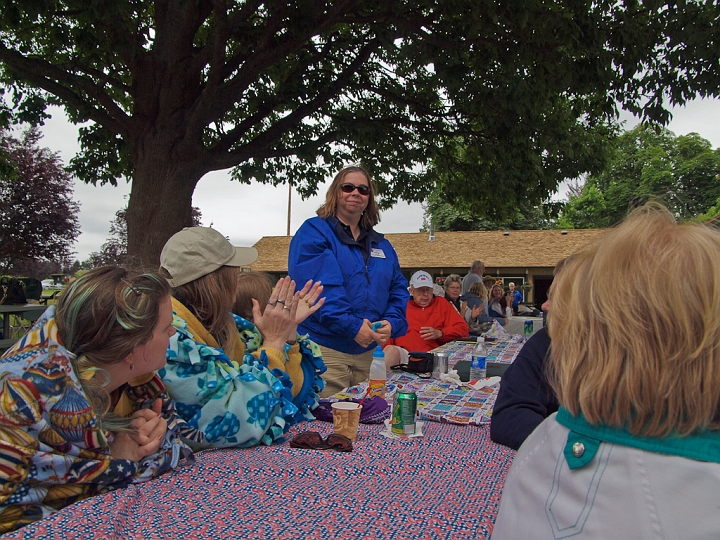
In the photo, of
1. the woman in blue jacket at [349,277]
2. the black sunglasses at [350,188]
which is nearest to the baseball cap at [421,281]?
the woman in blue jacket at [349,277]

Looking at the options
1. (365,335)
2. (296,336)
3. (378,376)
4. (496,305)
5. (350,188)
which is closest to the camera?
(296,336)

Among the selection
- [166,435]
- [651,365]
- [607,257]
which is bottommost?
[166,435]

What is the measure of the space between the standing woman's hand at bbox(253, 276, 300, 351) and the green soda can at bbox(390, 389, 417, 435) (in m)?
0.54

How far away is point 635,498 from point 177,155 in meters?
6.37

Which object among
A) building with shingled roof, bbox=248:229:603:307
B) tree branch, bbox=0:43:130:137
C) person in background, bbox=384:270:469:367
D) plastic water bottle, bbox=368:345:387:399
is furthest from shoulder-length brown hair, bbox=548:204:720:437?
building with shingled roof, bbox=248:229:603:307

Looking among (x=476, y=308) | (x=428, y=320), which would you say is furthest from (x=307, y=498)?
(x=476, y=308)

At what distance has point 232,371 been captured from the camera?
1961 mm

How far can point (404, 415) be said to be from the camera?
2.17m

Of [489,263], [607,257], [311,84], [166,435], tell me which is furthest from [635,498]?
[489,263]

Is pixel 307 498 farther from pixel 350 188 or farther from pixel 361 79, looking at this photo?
pixel 361 79

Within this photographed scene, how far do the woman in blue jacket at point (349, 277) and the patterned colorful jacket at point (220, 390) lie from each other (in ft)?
3.23

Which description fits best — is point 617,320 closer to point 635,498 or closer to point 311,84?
point 635,498

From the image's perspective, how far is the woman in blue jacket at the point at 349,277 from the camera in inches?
123

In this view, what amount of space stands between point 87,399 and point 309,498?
67 cm
